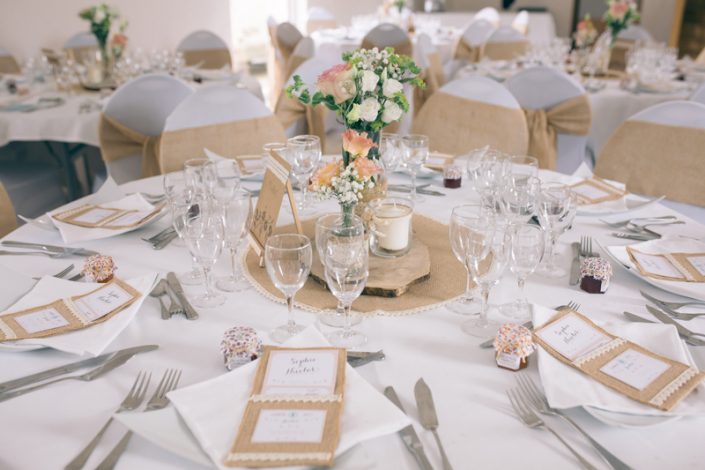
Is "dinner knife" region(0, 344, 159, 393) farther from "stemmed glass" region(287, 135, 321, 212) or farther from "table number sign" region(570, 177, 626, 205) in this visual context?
"table number sign" region(570, 177, 626, 205)

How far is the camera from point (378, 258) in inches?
57.9

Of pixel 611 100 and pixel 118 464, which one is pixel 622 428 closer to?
pixel 118 464

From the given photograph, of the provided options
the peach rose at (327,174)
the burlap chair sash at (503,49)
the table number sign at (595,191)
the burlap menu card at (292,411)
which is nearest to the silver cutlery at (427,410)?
the burlap menu card at (292,411)

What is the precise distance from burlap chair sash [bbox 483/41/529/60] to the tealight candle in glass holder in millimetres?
4485

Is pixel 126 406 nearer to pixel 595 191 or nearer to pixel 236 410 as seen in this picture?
pixel 236 410

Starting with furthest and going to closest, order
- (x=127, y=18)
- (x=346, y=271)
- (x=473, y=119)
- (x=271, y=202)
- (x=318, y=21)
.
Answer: (x=318, y=21) < (x=127, y=18) < (x=473, y=119) < (x=271, y=202) < (x=346, y=271)

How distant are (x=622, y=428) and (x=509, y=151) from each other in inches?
72.9

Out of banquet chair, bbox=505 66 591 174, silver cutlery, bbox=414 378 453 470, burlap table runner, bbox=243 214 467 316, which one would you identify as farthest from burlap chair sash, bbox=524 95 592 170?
silver cutlery, bbox=414 378 453 470

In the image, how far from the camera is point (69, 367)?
109 cm

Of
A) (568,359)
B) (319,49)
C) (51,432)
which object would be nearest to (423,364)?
(568,359)

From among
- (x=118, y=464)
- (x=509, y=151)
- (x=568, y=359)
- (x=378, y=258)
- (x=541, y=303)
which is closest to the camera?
(x=118, y=464)

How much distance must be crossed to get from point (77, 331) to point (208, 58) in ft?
14.7

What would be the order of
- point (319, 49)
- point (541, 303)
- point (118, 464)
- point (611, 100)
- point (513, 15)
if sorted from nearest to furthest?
point (118, 464) → point (541, 303) → point (611, 100) → point (319, 49) → point (513, 15)

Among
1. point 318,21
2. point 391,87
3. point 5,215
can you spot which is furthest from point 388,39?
point 391,87
